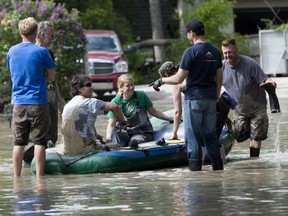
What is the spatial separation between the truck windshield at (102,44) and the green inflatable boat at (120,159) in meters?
17.3

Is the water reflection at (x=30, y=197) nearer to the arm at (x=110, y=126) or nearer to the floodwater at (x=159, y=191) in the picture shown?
the floodwater at (x=159, y=191)

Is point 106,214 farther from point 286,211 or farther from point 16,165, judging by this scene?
point 16,165

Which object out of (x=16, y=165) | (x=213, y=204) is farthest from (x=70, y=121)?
(x=213, y=204)

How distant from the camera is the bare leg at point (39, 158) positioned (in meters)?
12.6

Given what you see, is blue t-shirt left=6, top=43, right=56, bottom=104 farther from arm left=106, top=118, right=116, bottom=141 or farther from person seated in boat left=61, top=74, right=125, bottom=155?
arm left=106, top=118, right=116, bottom=141

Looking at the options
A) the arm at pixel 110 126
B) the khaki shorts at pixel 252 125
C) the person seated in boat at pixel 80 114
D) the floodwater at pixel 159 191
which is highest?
the person seated in boat at pixel 80 114

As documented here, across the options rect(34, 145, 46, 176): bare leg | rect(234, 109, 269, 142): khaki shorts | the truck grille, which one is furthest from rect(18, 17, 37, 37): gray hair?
the truck grille

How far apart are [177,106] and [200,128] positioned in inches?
37.2

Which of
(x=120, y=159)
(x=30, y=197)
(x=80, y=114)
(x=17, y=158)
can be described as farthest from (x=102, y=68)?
(x=30, y=197)

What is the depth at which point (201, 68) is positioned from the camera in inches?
496

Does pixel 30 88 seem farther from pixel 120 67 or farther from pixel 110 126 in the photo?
pixel 120 67

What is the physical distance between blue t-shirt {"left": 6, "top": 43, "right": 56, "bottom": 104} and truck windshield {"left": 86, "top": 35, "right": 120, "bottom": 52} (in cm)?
1831

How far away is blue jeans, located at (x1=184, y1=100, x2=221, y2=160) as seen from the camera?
41.6 ft

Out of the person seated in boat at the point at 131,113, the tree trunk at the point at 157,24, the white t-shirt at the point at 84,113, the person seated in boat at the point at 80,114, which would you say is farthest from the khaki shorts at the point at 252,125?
the tree trunk at the point at 157,24
